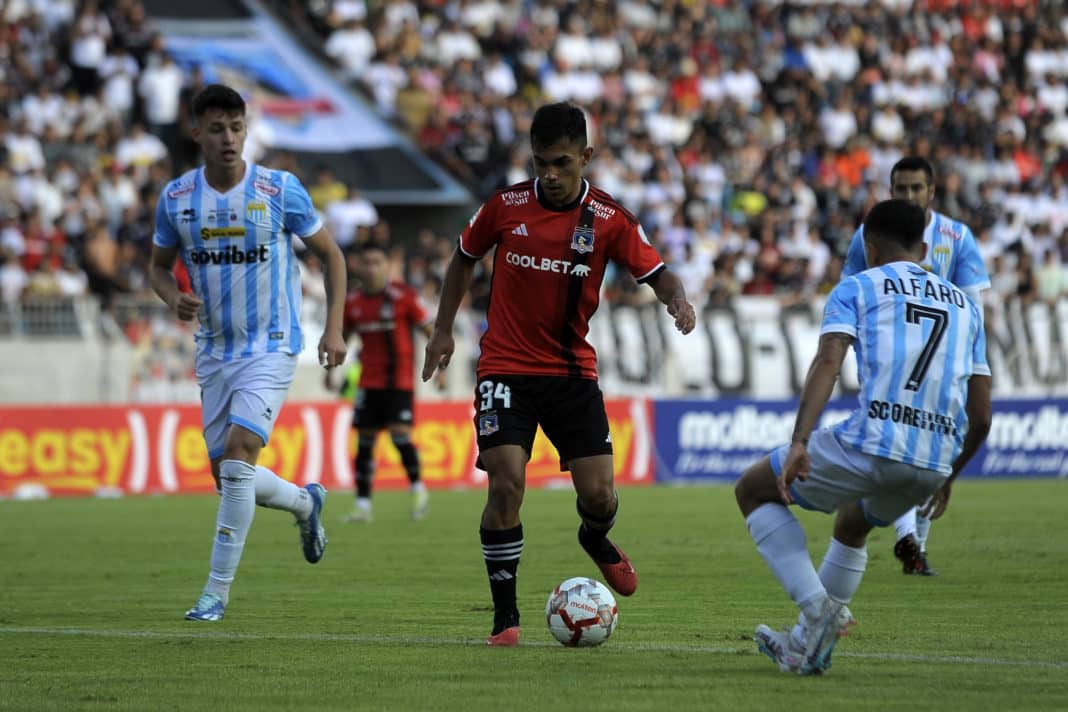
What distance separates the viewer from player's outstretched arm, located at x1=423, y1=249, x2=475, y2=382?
8594 mm

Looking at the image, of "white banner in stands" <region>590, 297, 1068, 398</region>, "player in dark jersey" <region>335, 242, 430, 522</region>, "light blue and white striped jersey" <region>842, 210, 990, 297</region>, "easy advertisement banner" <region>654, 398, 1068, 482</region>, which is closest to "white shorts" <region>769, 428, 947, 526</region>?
"light blue and white striped jersey" <region>842, 210, 990, 297</region>

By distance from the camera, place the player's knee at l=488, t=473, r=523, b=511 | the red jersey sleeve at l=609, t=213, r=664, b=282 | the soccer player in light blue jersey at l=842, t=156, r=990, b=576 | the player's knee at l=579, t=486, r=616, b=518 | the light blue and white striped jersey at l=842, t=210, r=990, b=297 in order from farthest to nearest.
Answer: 1. the light blue and white striped jersey at l=842, t=210, r=990, b=297
2. the soccer player in light blue jersey at l=842, t=156, r=990, b=576
3. the player's knee at l=579, t=486, r=616, b=518
4. the red jersey sleeve at l=609, t=213, r=664, b=282
5. the player's knee at l=488, t=473, r=523, b=511

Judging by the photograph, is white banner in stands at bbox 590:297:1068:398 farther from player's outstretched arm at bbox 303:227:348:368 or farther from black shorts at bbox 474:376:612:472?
black shorts at bbox 474:376:612:472

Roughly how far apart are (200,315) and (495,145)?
2021 centimetres

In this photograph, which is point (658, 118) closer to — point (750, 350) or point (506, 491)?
point (750, 350)

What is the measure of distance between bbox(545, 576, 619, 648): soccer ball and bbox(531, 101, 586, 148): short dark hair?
6.51 ft

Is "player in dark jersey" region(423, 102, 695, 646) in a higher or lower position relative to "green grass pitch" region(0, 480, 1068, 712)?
higher

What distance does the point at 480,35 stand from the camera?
106ft

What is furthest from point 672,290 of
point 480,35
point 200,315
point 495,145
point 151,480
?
point 480,35

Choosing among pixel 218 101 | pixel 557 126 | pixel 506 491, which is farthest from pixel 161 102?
pixel 506 491

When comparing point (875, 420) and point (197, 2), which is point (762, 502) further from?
point (197, 2)

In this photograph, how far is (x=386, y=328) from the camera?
701 inches

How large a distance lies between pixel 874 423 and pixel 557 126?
2118mm

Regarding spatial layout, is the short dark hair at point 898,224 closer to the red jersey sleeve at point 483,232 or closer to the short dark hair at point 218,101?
the red jersey sleeve at point 483,232
